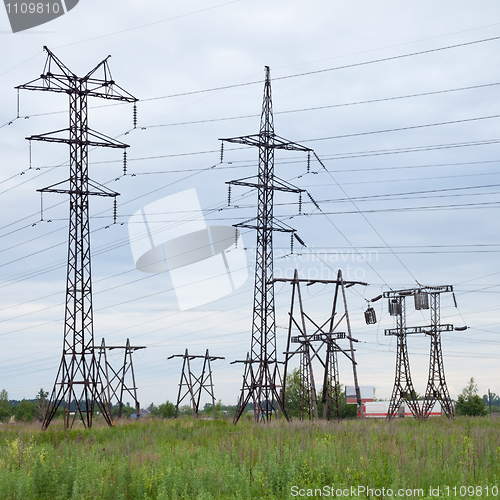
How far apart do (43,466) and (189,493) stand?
4084mm

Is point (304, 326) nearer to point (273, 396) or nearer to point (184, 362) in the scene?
point (273, 396)

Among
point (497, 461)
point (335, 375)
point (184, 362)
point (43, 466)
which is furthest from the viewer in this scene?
point (184, 362)

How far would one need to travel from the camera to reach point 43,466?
15.4 metres

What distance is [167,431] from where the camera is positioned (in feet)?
98.6

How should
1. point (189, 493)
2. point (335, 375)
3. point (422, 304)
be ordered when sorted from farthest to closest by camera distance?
point (422, 304), point (335, 375), point (189, 493)

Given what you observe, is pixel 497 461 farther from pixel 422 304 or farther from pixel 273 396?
pixel 422 304

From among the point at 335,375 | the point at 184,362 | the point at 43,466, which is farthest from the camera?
the point at 184,362

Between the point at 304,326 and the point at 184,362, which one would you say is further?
the point at 184,362

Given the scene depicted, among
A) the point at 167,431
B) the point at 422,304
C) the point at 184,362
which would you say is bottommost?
the point at 167,431

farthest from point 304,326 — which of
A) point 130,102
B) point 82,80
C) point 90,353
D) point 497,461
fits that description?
point 497,461

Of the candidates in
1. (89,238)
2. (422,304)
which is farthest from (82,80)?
(422,304)

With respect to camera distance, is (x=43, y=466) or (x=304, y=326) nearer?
(x=43, y=466)

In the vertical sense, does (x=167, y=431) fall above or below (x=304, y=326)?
below

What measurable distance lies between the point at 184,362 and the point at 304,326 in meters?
23.7
